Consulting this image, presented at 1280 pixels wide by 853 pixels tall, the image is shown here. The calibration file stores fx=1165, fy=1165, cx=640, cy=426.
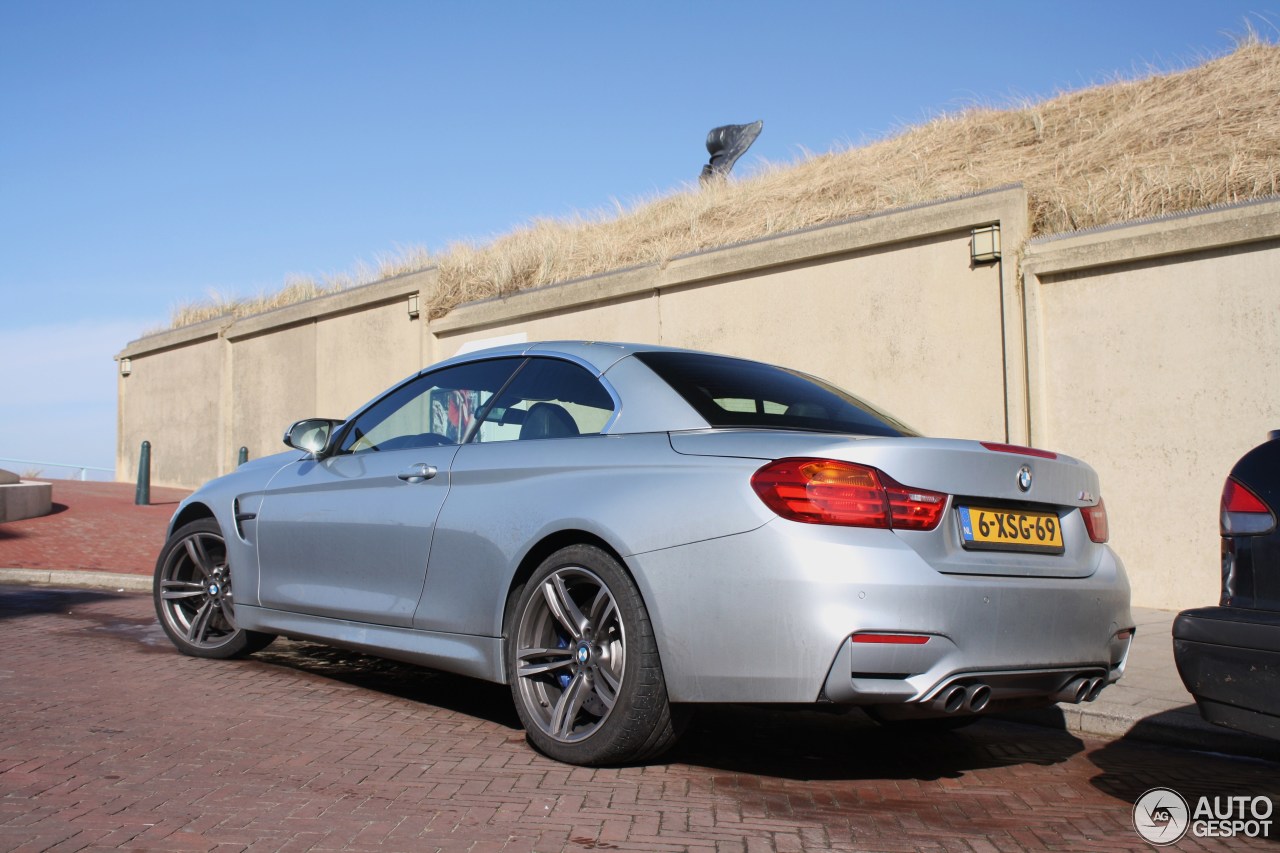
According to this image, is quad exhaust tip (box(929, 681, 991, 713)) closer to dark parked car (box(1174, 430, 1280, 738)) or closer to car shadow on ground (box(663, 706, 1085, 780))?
dark parked car (box(1174, 430, 1280, 738))

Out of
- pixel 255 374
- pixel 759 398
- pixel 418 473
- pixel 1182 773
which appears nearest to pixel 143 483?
pixel 255 374

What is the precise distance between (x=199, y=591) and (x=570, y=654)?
3.09 m

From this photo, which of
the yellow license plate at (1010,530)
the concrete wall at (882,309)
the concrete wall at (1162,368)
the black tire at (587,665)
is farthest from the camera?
the concrete wall at (882,309)

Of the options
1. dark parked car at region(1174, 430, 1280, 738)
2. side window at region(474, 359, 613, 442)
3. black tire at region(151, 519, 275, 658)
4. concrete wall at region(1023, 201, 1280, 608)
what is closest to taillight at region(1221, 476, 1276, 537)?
dark parked car at region(1174, 430, 1280, 738)

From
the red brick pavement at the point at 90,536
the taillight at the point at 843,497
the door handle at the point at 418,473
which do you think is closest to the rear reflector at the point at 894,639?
the taillight at the point at 843,497

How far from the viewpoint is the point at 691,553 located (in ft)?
12.4

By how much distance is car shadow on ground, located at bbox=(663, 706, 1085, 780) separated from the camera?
14.5 feet

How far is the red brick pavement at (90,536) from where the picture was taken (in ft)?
37.1

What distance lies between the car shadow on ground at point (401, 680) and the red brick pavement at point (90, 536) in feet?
14.7

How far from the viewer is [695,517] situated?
12.4ft

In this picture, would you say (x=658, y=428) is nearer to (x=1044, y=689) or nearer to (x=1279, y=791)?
(x=1044, y=689)

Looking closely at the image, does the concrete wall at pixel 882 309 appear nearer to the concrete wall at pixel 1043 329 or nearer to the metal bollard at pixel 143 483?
the concrete wall at pixel 1043 329

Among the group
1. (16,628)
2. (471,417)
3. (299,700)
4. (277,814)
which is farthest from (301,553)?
(16,628)

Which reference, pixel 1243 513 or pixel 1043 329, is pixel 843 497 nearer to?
pixel 1243 513
